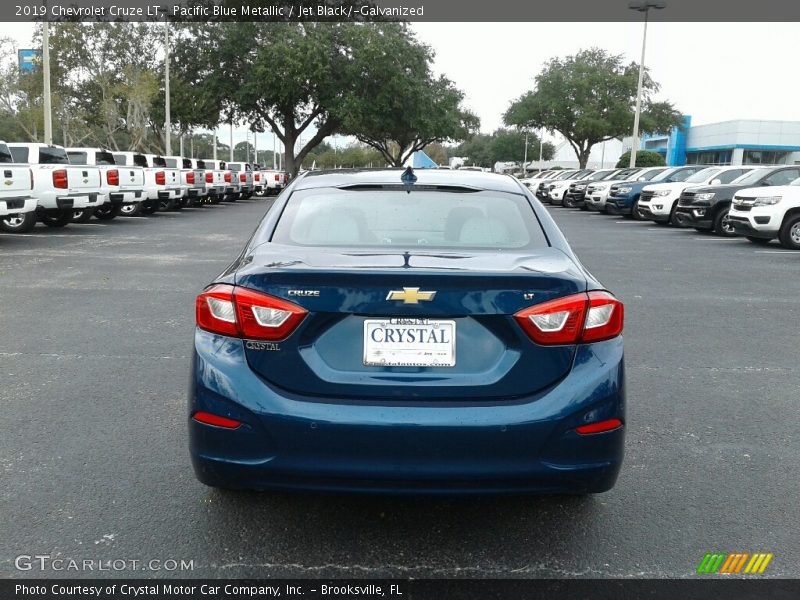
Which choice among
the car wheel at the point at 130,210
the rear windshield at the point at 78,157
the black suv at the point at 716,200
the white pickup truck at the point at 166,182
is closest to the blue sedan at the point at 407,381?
the black suv at the point at 716,200

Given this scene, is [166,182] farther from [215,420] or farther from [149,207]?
[215,420]

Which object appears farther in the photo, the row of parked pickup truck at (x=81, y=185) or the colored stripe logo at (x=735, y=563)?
the row of parked pickup truck at (x=81, y=185)

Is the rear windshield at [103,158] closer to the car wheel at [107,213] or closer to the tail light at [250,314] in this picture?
the car wheel at [107,213]

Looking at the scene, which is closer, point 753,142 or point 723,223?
point 723,223

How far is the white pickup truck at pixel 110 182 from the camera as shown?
1861 cm

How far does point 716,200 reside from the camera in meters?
18.5

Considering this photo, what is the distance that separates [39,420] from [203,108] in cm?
4420

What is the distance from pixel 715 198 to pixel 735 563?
16.8 metres

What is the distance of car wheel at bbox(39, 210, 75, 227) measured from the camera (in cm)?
1767

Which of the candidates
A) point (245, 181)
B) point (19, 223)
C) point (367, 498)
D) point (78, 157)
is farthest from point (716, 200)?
point (245, 181)

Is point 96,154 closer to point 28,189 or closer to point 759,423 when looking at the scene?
point 28,189

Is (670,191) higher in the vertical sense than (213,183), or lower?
higher

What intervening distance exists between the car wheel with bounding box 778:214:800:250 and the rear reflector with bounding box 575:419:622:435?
13946mm

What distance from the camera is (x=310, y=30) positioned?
44094 millimetres
